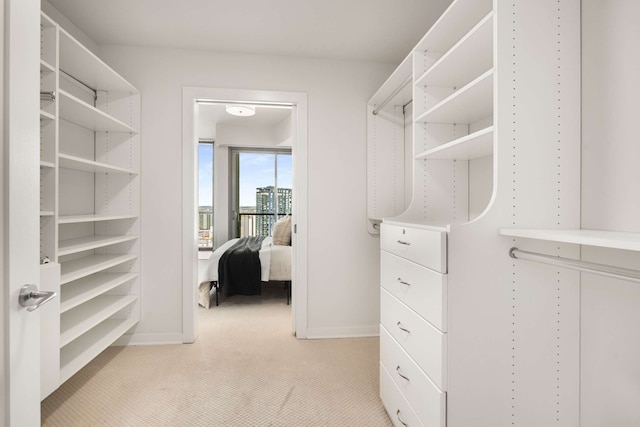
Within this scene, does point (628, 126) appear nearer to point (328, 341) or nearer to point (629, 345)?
point (629, 345)

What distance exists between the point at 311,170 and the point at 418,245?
163 centimetres

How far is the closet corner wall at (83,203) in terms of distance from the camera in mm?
1711

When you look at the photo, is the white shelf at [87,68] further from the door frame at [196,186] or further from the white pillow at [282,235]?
the white pillow at [282,235]

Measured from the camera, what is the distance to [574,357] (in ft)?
3.98

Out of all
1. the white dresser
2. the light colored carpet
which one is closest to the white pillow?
the light colored carpet

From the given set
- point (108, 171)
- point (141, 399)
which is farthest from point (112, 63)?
point (141, 399)

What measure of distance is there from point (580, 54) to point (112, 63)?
3.14 meters

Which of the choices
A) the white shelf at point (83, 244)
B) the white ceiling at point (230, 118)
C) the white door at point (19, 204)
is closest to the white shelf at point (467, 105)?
the white door at point (19, 204)

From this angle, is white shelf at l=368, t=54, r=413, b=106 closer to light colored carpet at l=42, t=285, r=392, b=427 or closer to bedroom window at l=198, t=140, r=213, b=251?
light colored carpet at l=42, t=285, r=392, b=427

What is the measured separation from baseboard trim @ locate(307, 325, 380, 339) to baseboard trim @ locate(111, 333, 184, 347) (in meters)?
1.13

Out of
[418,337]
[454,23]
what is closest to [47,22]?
[454,23]

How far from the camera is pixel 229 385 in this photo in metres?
2.08

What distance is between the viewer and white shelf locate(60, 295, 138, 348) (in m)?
1.92

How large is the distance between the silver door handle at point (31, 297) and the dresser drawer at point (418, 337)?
123 cm
